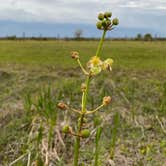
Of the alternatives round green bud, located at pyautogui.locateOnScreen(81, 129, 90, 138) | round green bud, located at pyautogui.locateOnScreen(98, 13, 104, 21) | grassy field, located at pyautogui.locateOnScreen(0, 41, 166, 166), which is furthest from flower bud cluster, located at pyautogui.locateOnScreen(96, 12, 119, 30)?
grassy field, located at pyautogui.locateOnScreen(0, 41, 166, 166)

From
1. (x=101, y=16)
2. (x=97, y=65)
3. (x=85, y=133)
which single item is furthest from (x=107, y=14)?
(x=85, y=133)

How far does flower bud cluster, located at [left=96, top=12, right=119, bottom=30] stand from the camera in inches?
59.6

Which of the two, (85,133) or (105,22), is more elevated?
(105,22)

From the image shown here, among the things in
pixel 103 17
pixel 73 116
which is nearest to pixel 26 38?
pixel 73 116

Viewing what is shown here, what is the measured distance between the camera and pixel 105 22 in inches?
60.4

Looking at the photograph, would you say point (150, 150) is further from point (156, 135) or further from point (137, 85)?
point (137, 85)

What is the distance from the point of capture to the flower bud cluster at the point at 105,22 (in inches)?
59.6

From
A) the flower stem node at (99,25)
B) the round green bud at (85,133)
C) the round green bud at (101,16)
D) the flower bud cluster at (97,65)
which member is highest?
the round green bud at (101,16)

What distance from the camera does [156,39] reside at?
69.8ft

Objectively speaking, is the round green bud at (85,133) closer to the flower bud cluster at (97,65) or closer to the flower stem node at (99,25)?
the flower bud cluster at (97,65)

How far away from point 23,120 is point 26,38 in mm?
16473

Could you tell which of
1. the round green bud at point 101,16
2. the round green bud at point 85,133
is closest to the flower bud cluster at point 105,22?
the round green bud at point 101,16

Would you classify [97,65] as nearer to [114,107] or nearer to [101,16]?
[101,16]

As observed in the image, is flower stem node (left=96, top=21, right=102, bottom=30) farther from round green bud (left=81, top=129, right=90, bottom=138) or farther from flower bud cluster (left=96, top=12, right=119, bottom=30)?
round green bud (left=81, top=129, right=90, bottom=138)
